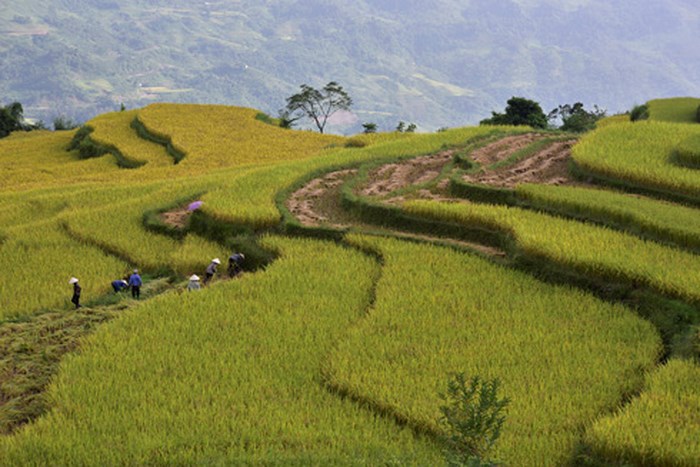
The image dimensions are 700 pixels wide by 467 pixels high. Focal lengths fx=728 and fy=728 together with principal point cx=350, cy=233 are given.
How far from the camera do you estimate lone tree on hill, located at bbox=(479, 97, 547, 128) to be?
34375 mm

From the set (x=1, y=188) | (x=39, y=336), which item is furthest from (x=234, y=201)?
(x=1, y=188)

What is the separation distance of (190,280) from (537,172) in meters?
8.66

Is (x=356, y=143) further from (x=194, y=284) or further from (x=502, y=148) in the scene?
(x=194, y=284)

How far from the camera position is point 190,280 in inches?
440

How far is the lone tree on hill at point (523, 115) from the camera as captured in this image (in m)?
34.4

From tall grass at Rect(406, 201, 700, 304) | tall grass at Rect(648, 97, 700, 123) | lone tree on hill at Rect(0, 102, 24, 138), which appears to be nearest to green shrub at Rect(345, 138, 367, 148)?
tall grass at Rect(648, 97, 700, 123)

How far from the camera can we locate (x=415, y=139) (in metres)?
22.0

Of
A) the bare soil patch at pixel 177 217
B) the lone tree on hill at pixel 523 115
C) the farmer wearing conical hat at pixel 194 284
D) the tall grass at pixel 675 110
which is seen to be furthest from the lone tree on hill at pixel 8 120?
the farmer wearing conical hat at pixel 194 284

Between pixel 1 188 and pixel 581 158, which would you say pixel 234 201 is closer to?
pixel 581 158

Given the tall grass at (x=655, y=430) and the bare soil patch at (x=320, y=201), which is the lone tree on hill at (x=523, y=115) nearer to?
the bare soil patch at (x=320, y=201)

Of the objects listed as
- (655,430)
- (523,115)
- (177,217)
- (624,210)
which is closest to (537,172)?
(624,210)

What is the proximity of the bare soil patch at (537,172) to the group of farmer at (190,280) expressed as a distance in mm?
5717

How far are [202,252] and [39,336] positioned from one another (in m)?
3.98

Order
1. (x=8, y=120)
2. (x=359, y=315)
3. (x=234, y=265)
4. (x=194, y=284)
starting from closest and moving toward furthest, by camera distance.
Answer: (x=359, y=315), (x=194, y=284), (x=234, y=265), (x=8, y=120)
